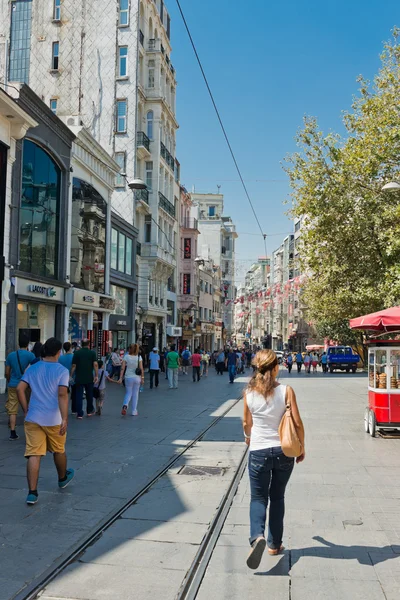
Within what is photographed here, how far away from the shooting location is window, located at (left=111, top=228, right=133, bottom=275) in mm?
33156

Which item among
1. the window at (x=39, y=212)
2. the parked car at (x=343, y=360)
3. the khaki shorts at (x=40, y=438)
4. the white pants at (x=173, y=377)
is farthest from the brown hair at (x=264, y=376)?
the parked car at (x=343, y=360)

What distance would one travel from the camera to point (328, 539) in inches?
214

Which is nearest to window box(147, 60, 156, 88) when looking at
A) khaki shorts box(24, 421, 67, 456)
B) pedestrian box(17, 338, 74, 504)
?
pedestrian box(17, 338, 74, 504)

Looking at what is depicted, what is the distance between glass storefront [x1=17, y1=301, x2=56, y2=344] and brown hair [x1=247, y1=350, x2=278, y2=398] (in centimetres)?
1635

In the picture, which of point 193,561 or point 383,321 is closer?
point 193,561

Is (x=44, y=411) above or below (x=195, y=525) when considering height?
above

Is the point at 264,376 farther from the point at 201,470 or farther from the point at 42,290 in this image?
the point at 42,290

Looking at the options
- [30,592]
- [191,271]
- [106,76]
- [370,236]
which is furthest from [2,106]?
[191,271]

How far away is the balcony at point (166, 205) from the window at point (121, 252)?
7614 mm

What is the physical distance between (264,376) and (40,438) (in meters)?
2.83

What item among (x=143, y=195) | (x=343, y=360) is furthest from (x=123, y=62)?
(x=343, y=360)

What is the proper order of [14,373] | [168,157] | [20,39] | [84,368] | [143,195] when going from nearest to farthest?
[14,373]
[84,368]
[20,39]
[143,195]
[168,157]

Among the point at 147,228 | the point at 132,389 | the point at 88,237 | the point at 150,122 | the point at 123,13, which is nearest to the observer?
the point at 132,389

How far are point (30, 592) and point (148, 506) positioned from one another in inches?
97.0
